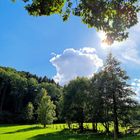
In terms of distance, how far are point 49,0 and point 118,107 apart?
4906 centimetres

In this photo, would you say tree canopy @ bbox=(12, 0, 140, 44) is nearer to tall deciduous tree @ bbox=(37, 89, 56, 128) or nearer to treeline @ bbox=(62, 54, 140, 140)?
treeline @ bbox=(62, 54, 140, 140)

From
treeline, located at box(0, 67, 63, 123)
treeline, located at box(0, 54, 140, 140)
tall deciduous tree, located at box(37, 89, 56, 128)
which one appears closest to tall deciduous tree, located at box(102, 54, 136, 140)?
treeline, located at box(0, 54, 140, 140)

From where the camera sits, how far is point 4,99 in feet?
536

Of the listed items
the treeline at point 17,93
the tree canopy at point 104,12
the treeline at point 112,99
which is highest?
the treeline at point 17,93

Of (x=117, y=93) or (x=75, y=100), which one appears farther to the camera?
(x=75, y=100)

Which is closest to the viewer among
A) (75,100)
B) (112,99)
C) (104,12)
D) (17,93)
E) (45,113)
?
(104,12)

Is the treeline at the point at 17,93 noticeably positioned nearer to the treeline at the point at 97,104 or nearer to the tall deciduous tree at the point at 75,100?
the treeline at the point at 97,104

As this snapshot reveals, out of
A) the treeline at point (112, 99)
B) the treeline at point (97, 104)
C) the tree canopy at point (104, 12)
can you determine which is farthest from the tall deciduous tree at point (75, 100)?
the tree canopy at point (104, 12)

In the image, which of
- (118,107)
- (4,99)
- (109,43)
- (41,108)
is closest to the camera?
(109,43)

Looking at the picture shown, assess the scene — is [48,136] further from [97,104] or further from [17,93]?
[17,93]

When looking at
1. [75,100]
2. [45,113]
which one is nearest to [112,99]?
[75,100]

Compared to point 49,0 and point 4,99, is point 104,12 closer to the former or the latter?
point 49,0

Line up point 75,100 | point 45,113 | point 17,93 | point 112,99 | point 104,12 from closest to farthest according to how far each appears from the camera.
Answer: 1. point 104,12
2. point 112,99
3. point 75,100
4. point 45,113
5. point 17,93

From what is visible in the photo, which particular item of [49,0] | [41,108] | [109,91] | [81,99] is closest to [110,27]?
[49,0]
